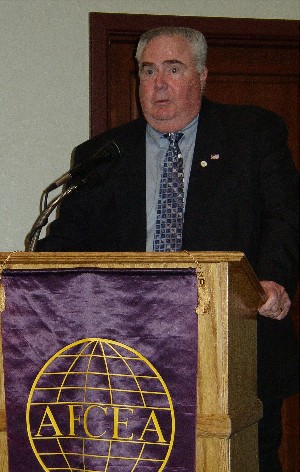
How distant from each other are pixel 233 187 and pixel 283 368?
565 millimetres

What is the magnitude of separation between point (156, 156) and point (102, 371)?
3.83ft

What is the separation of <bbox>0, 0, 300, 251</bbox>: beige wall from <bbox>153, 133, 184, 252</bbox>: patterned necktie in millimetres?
911

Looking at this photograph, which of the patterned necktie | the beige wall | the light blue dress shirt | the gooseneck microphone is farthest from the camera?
the beige wall

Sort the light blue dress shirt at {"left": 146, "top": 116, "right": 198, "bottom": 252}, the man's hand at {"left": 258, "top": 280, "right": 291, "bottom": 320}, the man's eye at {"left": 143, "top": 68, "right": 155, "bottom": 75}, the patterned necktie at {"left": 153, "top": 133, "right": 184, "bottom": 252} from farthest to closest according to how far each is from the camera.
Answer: the man's eye at {"left": 143, "top": 68, "right": 155, "bottom": 75}
the light blue dress shirt at {"left": 146, "top": 116, "right": 198, "bottom": 252}
the patterned necktie at {"left": 153, "top": 133, "right": 184, "bottom": 252}
the man's hand at {"left": 258, "top": 280, "right": 291, "bottom": 320}

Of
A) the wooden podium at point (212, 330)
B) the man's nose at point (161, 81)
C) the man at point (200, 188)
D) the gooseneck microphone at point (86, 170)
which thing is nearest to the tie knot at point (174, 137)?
the man at point (200, 188)

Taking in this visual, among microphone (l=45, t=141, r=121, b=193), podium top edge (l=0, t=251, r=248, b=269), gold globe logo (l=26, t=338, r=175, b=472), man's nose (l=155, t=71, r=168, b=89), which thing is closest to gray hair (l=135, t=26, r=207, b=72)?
man's nose (l=155, t=71, r=168, b=89)

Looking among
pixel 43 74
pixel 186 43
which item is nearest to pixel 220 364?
pixel 186 43

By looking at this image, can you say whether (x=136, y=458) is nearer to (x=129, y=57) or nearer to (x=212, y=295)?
(x=212, y=295)

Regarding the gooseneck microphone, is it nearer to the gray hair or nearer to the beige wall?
the gray hair

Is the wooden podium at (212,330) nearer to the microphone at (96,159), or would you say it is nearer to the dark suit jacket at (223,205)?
the microphone at (96,159)

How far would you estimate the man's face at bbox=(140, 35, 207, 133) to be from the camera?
8.30 ft

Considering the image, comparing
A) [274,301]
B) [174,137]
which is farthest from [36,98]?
[274,301]

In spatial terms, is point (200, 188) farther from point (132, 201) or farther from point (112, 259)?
point (112, 259)

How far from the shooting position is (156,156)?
257 centimetres
